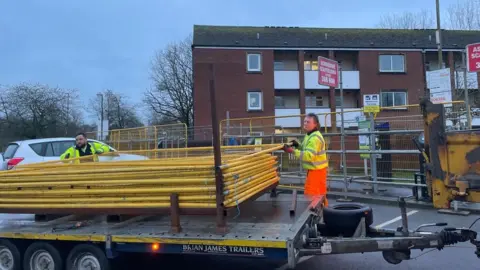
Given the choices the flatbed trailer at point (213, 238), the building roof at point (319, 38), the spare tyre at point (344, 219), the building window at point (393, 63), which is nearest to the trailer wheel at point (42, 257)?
the flatbed trailer at point (213, 238)

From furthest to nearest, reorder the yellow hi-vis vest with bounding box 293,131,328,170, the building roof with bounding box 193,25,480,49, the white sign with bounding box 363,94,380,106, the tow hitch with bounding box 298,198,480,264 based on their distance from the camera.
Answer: the building roof with bounding box 193,25,480,49 → the white sign with bounding box 363,94,380,106 → the yellow hi-vis vest with bounding box 293,131,328,170 → the tow hitch with bounding box 298,198,480,264

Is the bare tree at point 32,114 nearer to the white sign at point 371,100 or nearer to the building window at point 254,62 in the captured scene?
the building window at point 254,62

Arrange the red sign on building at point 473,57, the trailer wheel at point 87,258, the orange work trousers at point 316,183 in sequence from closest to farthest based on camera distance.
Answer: the trailer wheel at point 87,258 → the orange work trousers at point 316,183 → the red sign on building at point 473,57

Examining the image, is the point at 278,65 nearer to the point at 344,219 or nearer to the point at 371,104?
the point at 371,104

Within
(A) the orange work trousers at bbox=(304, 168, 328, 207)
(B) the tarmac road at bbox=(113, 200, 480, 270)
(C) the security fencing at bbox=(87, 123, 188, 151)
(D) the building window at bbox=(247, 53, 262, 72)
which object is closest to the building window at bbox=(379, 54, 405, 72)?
(D) the building window at bbox=(247, 53, 262, 72)


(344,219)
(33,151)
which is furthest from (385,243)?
(33,151)

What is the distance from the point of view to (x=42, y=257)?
5.39m

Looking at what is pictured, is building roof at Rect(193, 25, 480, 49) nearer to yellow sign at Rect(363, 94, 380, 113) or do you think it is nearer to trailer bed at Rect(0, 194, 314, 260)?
yellow sign at Rect(363, 94, 380, 113)

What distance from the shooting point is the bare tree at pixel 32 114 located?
41594 millimetres

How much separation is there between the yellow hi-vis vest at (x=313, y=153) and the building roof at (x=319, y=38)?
25.6 meters

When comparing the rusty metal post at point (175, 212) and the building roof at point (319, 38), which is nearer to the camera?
the rusty metal post at point (175, 212)

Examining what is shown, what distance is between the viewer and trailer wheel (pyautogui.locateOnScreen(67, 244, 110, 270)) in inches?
197

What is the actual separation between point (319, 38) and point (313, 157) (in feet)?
93.2

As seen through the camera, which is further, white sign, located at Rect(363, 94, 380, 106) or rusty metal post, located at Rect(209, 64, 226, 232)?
white sign, located at Rect(363, 94, 380, 106)
